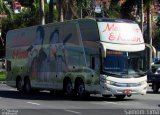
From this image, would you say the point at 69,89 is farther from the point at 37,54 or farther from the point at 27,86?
the point at 27,86

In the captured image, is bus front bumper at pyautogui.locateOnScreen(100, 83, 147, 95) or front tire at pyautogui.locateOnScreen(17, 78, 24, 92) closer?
bus front bumper at pyautogui.locateOnScreen(100, 83, 147, 95)

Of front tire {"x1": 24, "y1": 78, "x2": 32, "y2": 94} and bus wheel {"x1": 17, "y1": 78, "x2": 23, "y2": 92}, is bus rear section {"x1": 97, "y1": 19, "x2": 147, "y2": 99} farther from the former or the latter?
bus wheel {"x1": 17, "y1": 78, "x2": 23, "y2": 92}

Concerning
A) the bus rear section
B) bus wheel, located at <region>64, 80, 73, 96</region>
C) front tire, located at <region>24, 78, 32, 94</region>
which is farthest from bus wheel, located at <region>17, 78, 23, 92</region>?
the bus rear section

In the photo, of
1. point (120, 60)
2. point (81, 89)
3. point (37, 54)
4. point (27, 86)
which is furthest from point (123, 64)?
point (27, 86)

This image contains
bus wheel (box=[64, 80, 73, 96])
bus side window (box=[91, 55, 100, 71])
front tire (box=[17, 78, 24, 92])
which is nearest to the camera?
bus side window (box=[91, 55, 100, 71])

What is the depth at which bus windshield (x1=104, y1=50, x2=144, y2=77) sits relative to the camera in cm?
2419

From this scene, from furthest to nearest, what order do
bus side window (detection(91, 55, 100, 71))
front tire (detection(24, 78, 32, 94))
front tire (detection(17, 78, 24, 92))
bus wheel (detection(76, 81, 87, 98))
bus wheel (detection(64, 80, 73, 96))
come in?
front tire (detection(17, 78, 24, 92)) < front tire (detection(24, 78, 32, 94)) < bus wheel (detection(64, 80, 73, 96)) < bus wheel (detection(76, 81, 87, 98)) < bus side window (detection(91, 55, 100, 71))

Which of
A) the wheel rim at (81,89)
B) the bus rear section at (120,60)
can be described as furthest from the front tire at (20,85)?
the bus rear section at (120,60)

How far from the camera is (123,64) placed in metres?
24.4

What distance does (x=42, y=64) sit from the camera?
29.5 metres

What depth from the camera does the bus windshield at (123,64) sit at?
79.4 ft

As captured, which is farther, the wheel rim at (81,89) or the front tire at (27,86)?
the front tire at (27,86)

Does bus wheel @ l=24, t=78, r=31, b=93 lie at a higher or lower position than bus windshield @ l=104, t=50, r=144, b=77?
lower

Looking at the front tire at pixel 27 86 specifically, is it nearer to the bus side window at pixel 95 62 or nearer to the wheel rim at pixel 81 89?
the wheel rim at pixel 81 89
